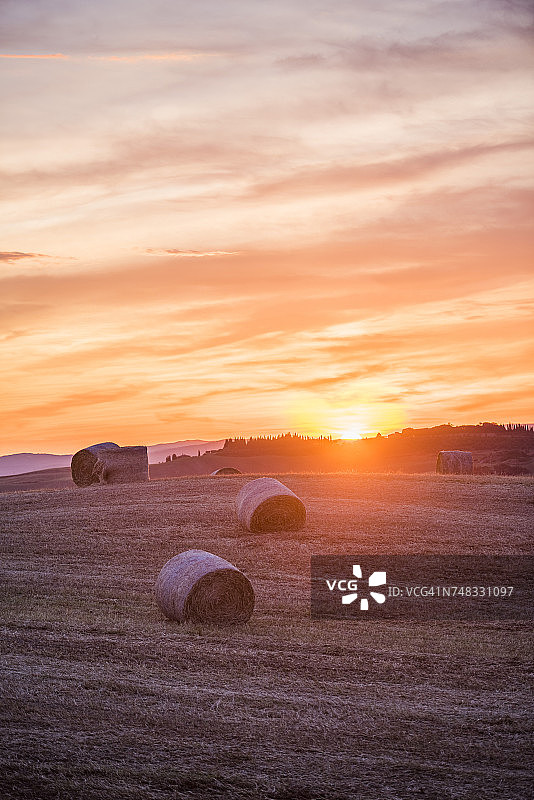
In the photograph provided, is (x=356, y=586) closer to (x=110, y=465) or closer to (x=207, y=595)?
(x=207, y=595)

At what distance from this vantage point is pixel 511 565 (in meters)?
22.0

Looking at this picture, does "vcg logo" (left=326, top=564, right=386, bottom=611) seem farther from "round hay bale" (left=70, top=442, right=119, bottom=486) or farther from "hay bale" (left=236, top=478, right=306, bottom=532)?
"round hay bale" (left=70, top=442, right=119, bottom=486)

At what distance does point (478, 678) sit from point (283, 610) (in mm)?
5938

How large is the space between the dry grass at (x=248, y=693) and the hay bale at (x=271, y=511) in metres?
1.93

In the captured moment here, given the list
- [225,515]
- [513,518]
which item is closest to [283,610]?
[225,515]

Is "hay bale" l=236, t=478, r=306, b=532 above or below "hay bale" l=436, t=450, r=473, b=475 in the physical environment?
below

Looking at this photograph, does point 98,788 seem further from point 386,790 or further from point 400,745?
point 400,745

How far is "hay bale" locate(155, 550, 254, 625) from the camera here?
16.1 m

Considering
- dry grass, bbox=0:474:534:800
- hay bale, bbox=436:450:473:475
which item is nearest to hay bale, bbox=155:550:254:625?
dry grass, bbox=0:474:534:800

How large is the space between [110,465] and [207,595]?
918 inches

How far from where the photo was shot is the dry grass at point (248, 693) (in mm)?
7859

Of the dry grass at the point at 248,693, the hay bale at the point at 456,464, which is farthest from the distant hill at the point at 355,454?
the dry grass at the point at 248,693

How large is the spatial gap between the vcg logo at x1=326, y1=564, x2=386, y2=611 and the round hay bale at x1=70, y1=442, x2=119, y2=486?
Result: 20.5 m

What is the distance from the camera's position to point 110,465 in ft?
127
